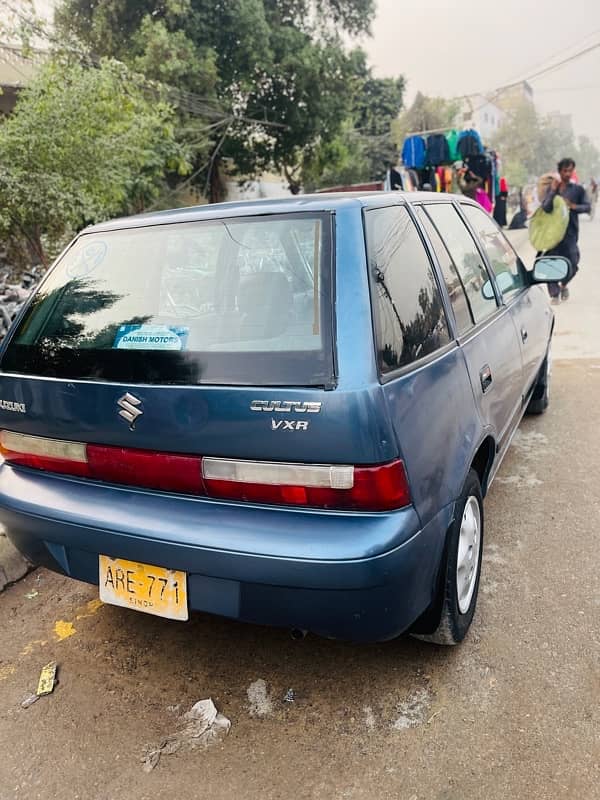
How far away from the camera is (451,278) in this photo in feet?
7.89

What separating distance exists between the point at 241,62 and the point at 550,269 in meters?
16.9

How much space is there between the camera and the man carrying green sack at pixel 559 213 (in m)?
7.75

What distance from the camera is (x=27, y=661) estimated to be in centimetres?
230

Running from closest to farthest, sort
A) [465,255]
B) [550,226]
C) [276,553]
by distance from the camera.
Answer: [276,553] < [465,255] < [550,226]

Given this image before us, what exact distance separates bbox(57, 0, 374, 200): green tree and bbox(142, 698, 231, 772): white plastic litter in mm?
15682

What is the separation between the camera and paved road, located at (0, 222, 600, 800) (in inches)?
68.2

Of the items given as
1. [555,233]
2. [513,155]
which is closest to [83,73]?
[555,233]

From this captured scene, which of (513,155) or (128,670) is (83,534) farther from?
(513,155)

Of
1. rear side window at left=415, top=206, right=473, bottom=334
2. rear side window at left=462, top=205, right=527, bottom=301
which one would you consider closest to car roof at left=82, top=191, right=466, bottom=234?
rear side window at left=415, top=206, right=473, bottom=334

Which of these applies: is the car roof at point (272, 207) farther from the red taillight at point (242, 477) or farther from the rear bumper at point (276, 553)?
the rear bumper at point (276, 553)

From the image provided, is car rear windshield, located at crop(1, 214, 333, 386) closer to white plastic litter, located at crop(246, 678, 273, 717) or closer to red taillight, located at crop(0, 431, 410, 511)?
red taillight, located at crop(0, 431, 410, 511)

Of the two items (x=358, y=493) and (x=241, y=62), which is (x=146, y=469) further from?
(x=241, y=62)

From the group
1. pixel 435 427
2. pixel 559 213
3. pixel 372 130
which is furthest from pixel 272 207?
pixel 372 130

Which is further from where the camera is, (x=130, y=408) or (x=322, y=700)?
(x=322, y=700)
